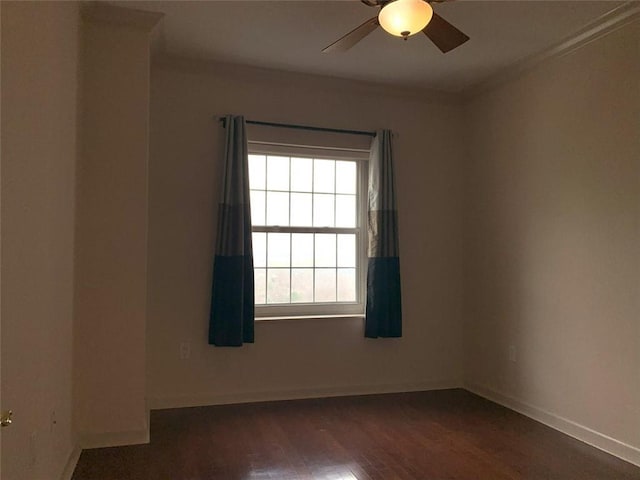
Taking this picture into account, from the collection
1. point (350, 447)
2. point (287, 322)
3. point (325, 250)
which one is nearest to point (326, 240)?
point (325, 250)

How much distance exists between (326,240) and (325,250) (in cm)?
8

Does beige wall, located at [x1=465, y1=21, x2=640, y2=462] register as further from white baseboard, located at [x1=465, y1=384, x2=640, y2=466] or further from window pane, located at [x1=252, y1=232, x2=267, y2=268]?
window pane, located at [x1=252, y1=232, x2=267, y2=268]

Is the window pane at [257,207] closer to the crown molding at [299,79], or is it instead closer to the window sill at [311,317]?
the window sill at [311,317]

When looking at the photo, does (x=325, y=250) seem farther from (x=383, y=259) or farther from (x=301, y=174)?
(x=301, y=174)

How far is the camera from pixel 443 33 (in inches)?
93.8

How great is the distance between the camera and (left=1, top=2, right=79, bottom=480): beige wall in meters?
1.65

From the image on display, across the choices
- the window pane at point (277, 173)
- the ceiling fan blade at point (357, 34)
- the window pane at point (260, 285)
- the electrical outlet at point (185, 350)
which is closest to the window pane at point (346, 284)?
the window pane at point (260, 285)

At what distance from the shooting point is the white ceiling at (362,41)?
9.80 feet

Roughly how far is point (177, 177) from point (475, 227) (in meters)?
2.47

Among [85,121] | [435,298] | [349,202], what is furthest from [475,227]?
[85,121]

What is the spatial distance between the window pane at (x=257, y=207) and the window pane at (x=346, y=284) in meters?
0.80

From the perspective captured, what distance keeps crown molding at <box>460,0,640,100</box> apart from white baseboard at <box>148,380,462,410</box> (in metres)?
2.53

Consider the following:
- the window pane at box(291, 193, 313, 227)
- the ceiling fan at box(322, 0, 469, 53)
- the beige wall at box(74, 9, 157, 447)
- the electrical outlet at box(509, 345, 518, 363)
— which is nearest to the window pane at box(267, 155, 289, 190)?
the window pane at box(291, 193, 313, 227)

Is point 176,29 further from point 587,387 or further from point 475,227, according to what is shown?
point 587,387
